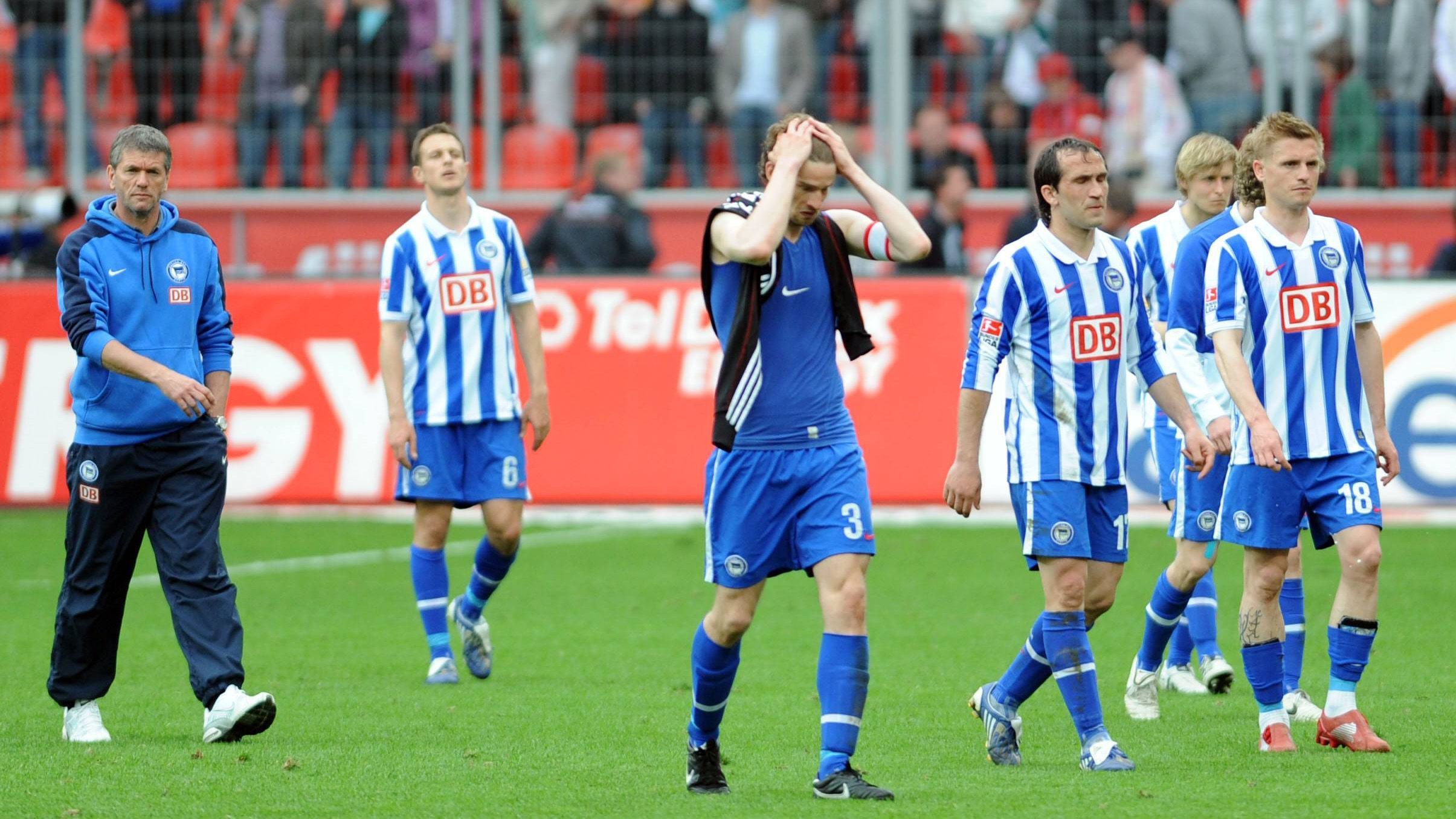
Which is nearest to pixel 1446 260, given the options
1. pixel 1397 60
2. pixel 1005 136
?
pixel 1397 60

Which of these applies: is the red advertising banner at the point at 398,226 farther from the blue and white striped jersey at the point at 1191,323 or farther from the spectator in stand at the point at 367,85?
the blue and white striped jersey at the point at 1191,323

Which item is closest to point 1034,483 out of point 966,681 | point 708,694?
point 708,694

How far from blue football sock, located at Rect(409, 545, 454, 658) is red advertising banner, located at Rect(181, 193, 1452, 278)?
8951 millimetres

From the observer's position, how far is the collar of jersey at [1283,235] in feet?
22.0

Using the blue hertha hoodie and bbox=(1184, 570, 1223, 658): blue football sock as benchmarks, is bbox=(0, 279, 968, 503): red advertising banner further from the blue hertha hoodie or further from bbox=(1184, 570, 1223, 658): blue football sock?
the blue hertha hoodie

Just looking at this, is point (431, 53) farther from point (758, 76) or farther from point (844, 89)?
point (844, 89)

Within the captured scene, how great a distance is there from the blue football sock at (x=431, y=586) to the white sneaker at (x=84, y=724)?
186 cm

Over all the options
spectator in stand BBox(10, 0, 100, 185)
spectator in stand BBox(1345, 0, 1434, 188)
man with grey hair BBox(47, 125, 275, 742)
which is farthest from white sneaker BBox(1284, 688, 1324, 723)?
spectator in stand BBox(10, 0, 100, 185)

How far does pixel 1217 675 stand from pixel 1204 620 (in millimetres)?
294

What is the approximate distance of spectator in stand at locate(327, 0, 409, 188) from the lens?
57.9 feet

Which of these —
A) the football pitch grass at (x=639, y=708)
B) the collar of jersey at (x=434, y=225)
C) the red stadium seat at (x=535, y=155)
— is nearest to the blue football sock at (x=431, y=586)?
the football pitch grass at (x=639, y=708)

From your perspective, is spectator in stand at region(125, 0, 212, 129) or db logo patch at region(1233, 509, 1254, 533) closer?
db logo patch at region(1233, 509, 1254, 533)

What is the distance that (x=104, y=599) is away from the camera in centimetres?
716

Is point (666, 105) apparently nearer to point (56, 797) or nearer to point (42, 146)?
point (42, 146)
